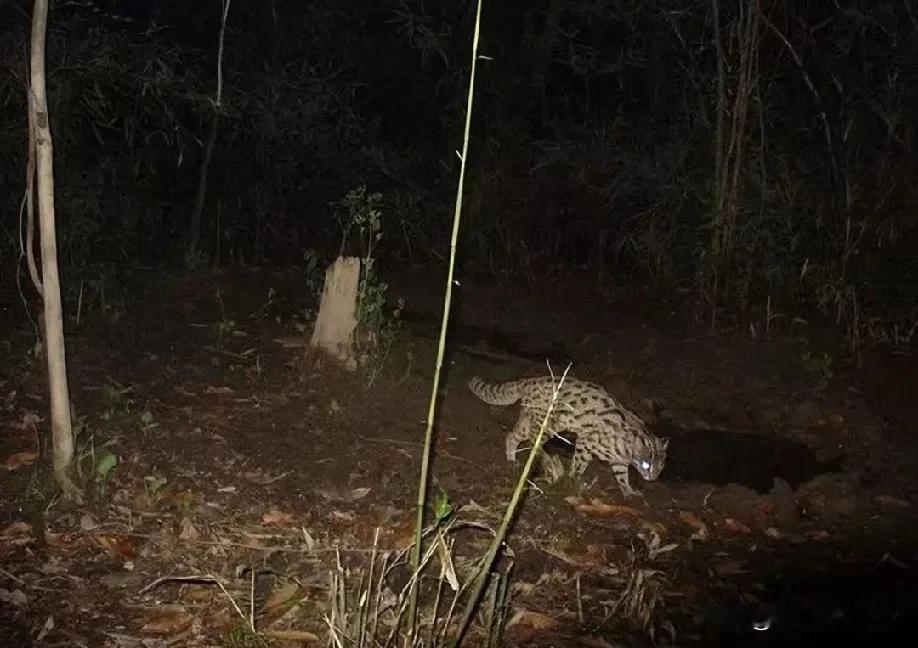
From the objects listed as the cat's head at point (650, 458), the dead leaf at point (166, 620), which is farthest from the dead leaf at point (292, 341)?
the dead leaf at point (166, 620)

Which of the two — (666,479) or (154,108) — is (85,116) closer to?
(154,108)

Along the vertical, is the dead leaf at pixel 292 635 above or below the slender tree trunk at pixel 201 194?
below

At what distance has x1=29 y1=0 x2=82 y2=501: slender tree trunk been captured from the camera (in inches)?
205

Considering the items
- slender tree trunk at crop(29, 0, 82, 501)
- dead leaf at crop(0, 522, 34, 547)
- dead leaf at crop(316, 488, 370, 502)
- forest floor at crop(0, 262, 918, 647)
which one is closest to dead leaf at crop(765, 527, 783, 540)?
forest floor at crop(0, 262, 918, 647)

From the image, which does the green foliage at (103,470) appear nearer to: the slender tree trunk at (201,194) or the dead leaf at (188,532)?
the dead leaf at (188,532)

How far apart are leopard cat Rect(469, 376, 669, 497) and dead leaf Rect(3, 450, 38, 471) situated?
10.8ft

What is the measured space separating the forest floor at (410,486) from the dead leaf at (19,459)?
2 centimetres

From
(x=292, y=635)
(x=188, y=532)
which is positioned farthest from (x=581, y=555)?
(x=188, y=532)

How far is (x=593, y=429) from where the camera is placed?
299 inches

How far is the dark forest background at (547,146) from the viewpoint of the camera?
11.8 m

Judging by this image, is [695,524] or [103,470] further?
[695,524]

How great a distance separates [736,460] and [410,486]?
10.0 feet

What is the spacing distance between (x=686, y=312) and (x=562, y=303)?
1553 millimetres

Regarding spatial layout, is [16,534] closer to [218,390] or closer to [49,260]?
[49,260]
